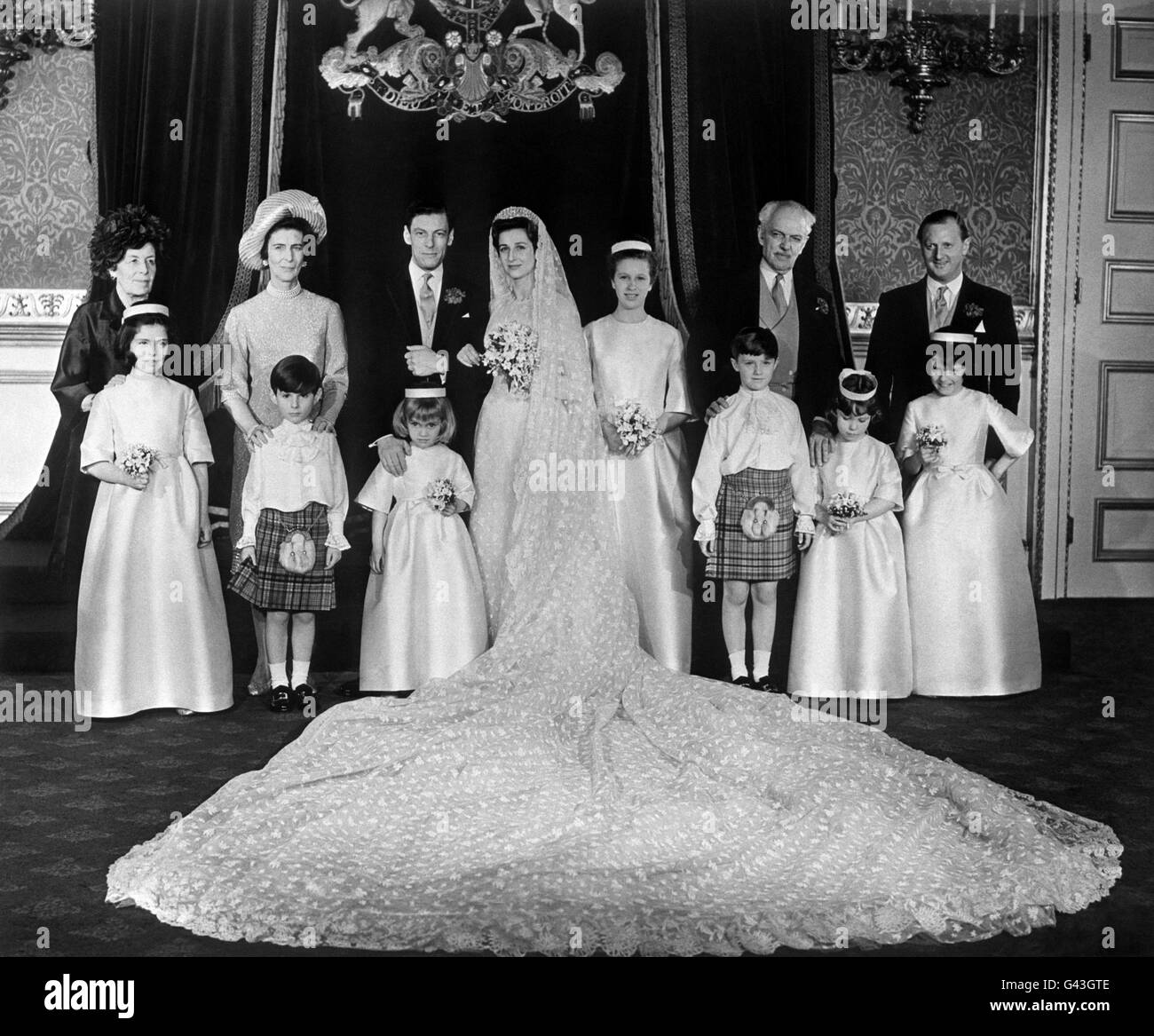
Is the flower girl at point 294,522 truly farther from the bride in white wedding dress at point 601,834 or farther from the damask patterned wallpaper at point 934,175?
the damask patterned wallpaper at point 934,175

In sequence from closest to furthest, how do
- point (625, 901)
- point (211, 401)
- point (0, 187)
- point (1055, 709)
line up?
point (625, 901) → point (1055, 709) → point (211, 401) → point (0, 187)

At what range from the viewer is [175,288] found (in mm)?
4363

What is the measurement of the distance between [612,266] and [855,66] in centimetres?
161

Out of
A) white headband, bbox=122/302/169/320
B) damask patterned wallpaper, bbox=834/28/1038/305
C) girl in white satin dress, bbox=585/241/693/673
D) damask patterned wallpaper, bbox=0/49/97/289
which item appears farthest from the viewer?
damask patterned wallpaper, bbox=0/49/97/289

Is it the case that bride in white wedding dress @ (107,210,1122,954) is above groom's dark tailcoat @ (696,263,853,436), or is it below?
below

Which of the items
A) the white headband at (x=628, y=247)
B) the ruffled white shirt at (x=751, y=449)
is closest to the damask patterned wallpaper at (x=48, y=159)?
the white headband at (x=628, y=247)

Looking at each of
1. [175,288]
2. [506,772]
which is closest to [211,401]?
[175,288]

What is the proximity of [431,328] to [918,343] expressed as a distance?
1.66m

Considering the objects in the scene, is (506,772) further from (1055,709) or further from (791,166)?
(791,166)

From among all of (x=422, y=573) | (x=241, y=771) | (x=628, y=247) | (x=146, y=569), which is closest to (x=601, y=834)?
(x=241, y=771)

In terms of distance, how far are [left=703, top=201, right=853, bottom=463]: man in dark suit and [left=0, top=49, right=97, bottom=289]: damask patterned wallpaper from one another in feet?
8.21

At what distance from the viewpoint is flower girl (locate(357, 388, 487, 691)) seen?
4.18 meters

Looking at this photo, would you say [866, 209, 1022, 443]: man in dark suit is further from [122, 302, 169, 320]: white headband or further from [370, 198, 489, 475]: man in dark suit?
[122, 302, 169, 320]: white headband

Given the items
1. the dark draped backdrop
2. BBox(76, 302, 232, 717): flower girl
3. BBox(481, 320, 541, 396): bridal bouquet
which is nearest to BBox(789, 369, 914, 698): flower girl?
the dark draped backdrop
